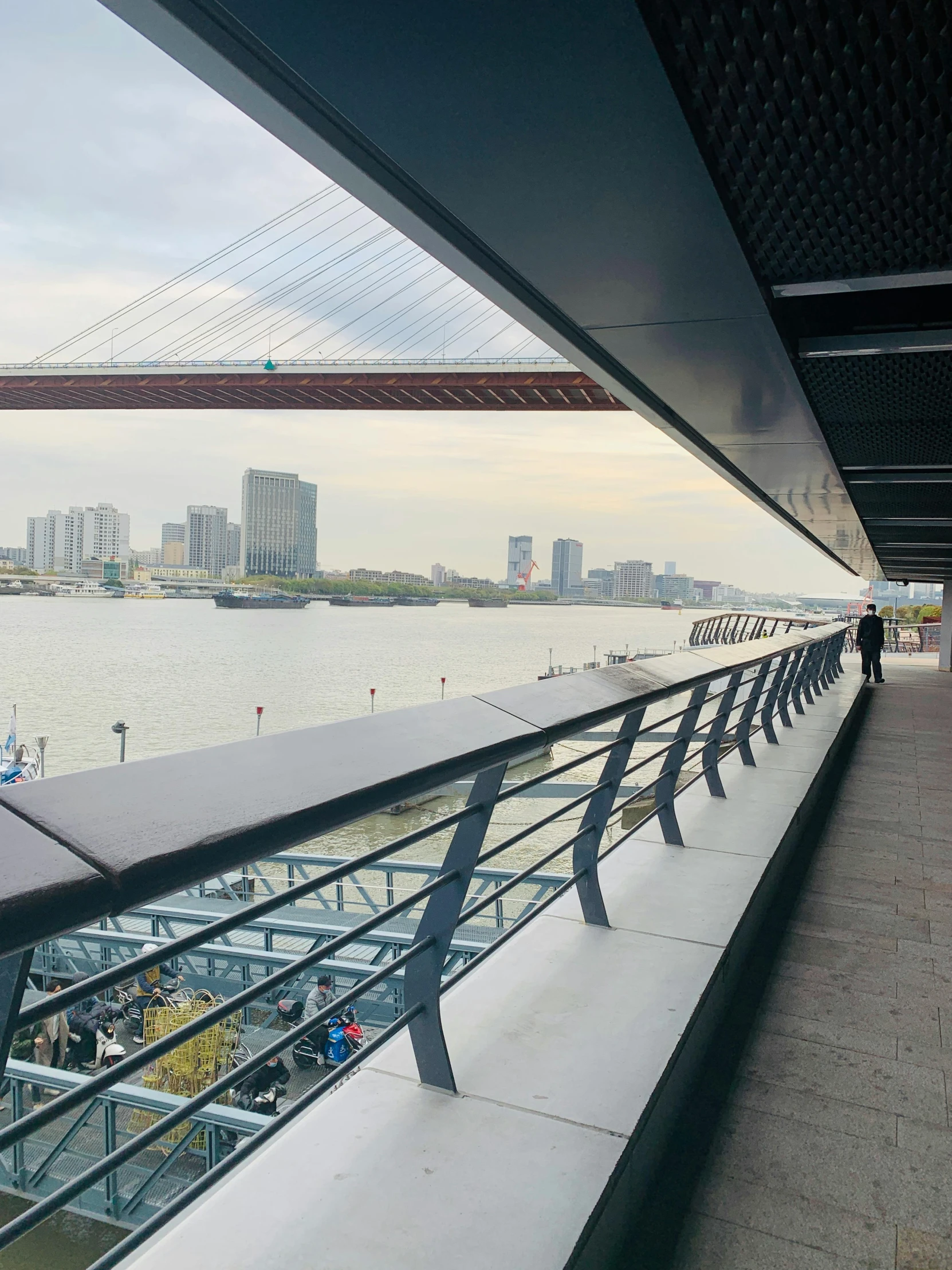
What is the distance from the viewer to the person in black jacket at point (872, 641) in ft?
44.6

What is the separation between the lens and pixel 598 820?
2.42 metres

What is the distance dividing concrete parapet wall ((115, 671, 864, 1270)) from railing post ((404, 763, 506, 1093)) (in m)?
0.08

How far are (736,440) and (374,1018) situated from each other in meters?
9.82

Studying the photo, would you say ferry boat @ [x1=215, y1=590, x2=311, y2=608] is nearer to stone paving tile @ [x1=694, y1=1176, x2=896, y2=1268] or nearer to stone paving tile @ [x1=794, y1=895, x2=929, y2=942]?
stone paving tile @ [x1=794, y1=895, x2=929, y2=942]

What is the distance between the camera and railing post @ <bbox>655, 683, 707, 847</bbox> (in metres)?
3.27

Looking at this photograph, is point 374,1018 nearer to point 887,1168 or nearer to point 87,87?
point 887,1168

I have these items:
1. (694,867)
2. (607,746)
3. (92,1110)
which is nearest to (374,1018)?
(92,1110)

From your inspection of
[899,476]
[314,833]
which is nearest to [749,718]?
[899,476]

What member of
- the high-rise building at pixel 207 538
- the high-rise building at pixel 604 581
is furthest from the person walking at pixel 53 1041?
the high-rise building at pixel 604 581

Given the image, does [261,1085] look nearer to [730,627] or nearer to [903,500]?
[903,500]

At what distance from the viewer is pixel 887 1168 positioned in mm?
1727

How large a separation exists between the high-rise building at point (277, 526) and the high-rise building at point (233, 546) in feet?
1.45

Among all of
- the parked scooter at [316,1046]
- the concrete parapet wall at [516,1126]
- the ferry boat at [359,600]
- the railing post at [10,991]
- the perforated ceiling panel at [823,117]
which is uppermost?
the perforated ceiling panel at [823,117]

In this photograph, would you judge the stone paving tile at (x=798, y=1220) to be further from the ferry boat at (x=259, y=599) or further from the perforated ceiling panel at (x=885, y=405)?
the ferry boat at (x=259, y=599)
